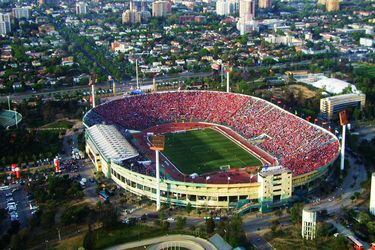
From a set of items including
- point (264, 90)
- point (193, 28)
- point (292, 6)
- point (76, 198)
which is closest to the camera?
point (76, 198)

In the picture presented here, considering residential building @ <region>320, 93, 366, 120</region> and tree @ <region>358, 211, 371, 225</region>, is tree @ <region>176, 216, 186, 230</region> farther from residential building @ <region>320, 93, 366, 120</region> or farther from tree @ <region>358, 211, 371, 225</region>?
residential building @ <region>320, 93, 366, 120</region>

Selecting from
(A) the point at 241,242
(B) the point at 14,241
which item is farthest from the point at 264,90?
(B) the point at 14,241

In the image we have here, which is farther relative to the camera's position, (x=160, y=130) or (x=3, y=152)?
(x=160, y=130)

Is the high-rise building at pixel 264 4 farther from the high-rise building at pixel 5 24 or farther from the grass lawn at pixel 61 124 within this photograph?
the grass lawn at pixel 61 124

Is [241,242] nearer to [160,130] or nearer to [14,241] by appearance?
[14,241]

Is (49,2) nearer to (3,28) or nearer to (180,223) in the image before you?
(3,28)

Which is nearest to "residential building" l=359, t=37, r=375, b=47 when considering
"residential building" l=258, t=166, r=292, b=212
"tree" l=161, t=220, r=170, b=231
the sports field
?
the sports field
